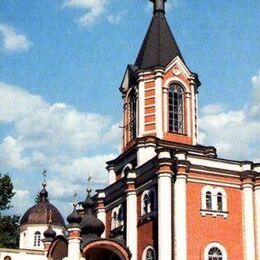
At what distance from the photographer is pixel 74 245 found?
32656 mm

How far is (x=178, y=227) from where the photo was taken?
30500mm

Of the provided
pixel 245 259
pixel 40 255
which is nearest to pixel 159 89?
pixel 245 259

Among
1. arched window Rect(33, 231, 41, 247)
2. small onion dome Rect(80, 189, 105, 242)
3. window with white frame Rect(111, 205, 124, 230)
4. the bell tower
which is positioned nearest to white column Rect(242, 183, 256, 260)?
the bell tower

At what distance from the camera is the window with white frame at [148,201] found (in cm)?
3228

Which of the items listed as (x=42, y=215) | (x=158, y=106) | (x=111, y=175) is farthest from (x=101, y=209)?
(x=42, y=215)

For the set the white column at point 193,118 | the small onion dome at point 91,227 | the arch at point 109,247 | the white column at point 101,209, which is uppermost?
the white column at point 193,118

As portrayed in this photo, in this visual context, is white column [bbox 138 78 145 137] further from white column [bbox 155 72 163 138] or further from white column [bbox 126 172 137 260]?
white column [bbox 126 172 137 260]

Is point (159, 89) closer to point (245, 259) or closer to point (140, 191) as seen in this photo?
point (140, 191)

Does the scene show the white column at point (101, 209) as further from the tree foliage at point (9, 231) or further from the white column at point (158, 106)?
the tree foliage at point (9, 231)

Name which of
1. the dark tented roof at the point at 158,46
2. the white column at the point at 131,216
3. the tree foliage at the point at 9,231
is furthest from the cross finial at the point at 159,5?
the tree foliage at the point at 9,231

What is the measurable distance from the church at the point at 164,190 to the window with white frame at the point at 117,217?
54mm

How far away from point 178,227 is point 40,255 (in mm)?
12942

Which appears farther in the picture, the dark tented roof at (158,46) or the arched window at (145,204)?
the dark tented roof at (158,46)

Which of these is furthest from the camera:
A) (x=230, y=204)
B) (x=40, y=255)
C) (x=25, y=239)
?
(x=25, y=239)
